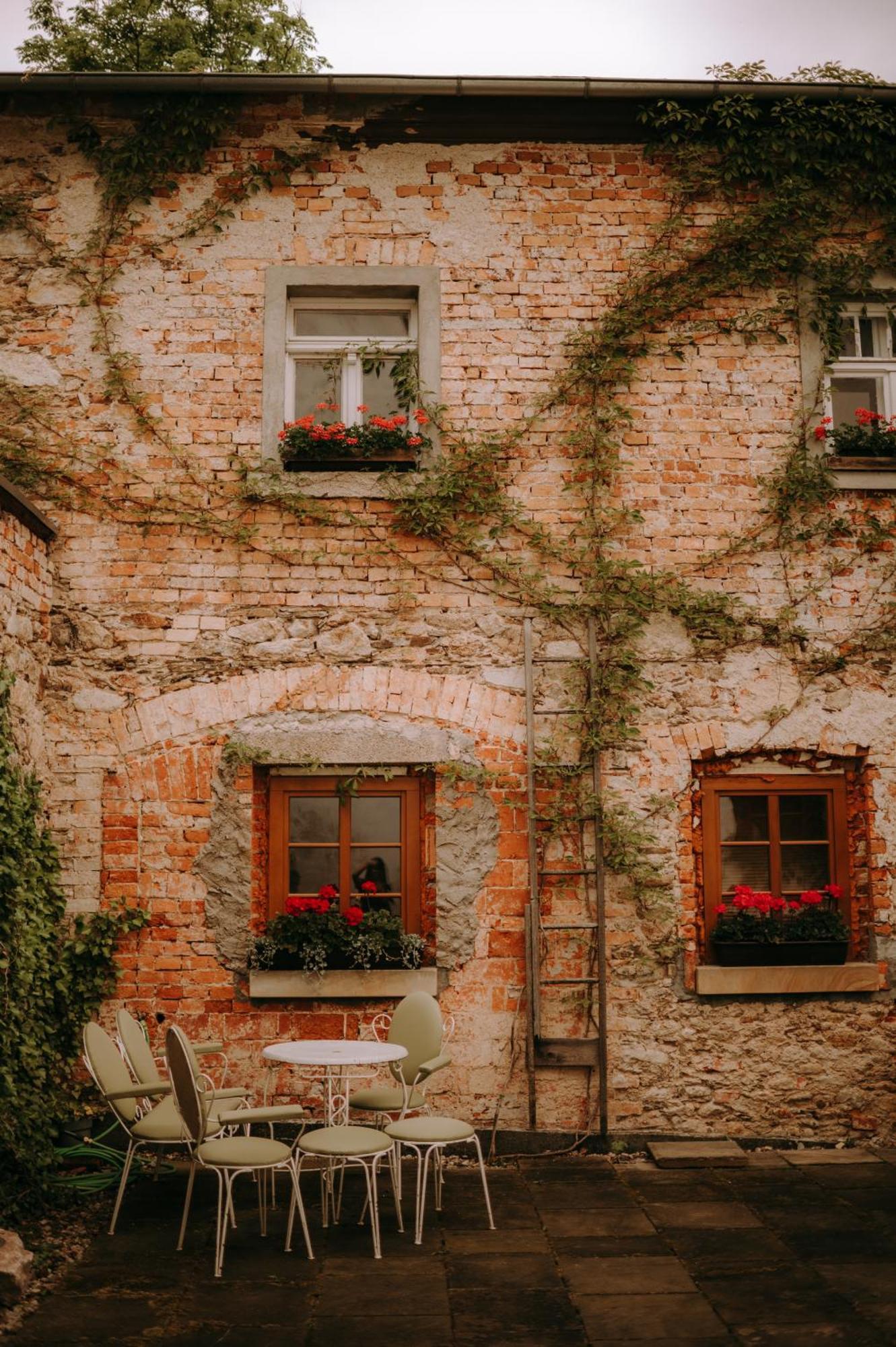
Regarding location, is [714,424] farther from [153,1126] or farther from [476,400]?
[153,1126]

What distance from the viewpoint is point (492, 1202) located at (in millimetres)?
5488

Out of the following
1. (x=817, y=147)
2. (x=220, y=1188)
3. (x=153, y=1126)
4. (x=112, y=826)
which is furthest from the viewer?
(x=817, y=147)

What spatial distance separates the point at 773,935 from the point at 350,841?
249 cm

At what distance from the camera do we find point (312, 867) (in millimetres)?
6668

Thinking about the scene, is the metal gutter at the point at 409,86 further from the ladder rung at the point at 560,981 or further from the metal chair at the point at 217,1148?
the metal chair at the point at 217,1148

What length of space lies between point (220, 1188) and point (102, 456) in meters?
4.18

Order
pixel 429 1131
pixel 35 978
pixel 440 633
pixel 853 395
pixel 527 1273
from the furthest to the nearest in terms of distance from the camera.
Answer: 1. pixel 853 395
2. pixel 440 633
3. pixel 35 978
4. pixel 429 1131
5. pixel 527 1273

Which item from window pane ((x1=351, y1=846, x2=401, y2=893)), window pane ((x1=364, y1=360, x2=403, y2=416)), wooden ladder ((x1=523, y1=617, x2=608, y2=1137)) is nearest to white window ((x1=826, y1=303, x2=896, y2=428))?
wooden ladder ((x1=523, y1=617, x2=608, y2=1137))

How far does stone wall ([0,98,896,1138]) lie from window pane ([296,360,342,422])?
36 cm

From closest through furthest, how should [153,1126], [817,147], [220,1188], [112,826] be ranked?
[220,1188] < [153,1126] < [112,826] < [817,147]

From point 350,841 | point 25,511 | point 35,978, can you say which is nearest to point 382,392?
point 25,511

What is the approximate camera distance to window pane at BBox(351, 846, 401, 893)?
666 cm

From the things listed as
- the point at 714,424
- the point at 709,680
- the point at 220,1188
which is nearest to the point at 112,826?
the point at 220,1188

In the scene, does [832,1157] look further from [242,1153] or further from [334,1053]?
[242,1153]
